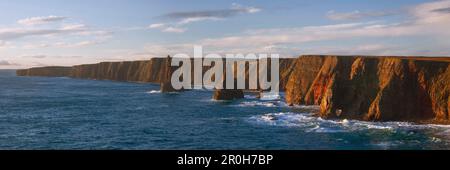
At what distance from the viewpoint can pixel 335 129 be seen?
75188 millimetres

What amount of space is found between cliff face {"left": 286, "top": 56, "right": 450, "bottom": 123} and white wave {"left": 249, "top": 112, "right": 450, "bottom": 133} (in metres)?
3.72

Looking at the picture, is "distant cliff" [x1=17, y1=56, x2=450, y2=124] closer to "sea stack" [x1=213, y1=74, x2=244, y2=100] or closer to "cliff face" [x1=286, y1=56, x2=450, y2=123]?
"cliff face" [x1=286, y1=56, x2=450, y2=123]

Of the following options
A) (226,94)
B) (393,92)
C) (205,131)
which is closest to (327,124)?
(393,92)

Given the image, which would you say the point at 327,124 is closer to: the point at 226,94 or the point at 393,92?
the point at 393,92

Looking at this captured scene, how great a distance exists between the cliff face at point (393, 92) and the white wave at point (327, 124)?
3722 millimetres

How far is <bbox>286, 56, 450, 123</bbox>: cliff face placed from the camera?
80938 millimetres

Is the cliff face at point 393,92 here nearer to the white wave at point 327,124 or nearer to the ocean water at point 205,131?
the white wave at point 327,124

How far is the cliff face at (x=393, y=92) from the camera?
80.9m

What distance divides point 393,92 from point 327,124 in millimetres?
13629

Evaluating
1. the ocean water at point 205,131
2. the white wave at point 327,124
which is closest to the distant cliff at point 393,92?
the white wave at point 327,124
